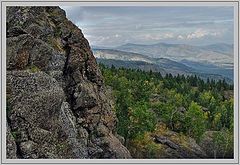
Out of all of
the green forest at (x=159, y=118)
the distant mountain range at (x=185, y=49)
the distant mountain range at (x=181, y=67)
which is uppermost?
the distant mountain range at (x=185, y=49)

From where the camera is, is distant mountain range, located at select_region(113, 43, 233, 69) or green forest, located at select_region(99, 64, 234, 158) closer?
green forest, located at select_region(99, 64, 234, 158)

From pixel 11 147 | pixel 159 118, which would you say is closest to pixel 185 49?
pixel 159 118

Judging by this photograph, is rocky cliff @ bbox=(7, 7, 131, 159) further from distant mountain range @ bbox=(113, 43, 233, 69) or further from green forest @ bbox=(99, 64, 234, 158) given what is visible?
distant mountain range @ bbox=(113, 43, 233, 69)

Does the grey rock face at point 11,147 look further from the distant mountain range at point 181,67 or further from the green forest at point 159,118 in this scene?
the distant mountain range at point 181,67

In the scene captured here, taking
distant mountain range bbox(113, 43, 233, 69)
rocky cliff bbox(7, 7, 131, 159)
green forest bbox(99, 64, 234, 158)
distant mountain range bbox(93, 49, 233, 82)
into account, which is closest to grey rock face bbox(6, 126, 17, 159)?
rocky cliff bbox(7, 7, 131, 159)

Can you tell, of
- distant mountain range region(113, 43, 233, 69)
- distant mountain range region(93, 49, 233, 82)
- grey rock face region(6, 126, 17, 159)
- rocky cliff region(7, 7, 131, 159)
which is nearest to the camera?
grey rock face region(6, 126, 17, 159)

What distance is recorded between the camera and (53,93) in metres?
10.4

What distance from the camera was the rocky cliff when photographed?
31.7 ft

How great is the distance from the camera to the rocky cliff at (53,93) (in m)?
9.67

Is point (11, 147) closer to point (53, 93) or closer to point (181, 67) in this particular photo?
point (53, 93)

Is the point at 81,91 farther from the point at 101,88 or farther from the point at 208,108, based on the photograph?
the point at 208,108

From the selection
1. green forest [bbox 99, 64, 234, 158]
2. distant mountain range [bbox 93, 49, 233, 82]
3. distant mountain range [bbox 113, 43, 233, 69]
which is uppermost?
distant mountain range [bbox 113, 43, 233, 69]

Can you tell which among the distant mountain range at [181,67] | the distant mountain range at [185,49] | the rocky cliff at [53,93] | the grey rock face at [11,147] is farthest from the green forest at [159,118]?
the grey rock face at [11,147]

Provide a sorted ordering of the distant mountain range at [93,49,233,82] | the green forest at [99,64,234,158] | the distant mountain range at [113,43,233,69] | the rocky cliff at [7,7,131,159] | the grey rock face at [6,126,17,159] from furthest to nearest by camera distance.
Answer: the distant mountain range at [93,49,233,82]
the distant mountain range at [113,43,233,69]
the green forest at [99,64,234,158]
the rocky cliff at [7,7,131,159]
the grey rock face at [6,126,17,159]
